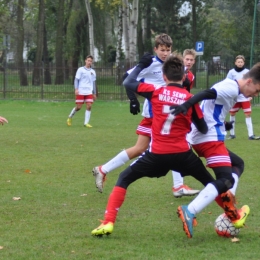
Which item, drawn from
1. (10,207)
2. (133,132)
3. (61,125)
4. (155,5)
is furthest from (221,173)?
(155,5)

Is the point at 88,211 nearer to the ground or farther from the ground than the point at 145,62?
nearer to the ground

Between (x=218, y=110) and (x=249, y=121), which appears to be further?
(x=249, y=121)

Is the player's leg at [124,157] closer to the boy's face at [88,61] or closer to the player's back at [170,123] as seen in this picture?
the player's back at [170,123]

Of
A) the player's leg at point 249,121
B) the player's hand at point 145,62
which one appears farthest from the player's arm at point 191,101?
the player's leg at point 249,121

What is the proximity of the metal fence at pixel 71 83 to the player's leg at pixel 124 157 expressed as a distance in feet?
64.6

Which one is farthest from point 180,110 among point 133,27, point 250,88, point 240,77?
point 133,27

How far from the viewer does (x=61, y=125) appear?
59.2 feet

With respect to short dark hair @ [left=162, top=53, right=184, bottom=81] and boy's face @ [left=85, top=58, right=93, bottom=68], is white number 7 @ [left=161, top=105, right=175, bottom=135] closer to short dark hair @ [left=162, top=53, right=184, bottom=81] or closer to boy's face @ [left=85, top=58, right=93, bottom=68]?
short dark hair @ [left=162, top=53, right=184, bottom=81]

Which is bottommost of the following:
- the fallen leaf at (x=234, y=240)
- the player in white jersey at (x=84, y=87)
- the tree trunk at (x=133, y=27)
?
the fallen leaf at (x=234, y=240)

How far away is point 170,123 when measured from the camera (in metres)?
5.63

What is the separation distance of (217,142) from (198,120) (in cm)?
33

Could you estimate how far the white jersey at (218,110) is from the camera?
5.78 meters

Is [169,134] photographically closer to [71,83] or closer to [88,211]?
[88,211]

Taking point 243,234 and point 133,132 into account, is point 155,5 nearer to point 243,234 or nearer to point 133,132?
point 133,132
